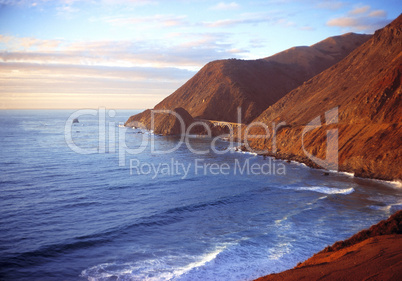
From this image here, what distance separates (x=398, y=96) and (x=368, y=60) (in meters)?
21.9

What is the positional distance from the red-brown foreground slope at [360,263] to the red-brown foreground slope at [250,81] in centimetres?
7450

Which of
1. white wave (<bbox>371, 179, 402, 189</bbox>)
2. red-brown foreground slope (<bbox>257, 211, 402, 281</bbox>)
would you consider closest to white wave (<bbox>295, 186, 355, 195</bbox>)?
white wave (<bbox>371, 179, 402, 189</bbox>)

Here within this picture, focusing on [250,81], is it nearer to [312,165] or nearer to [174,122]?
[174,122]

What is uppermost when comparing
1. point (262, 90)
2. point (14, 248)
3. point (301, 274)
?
point (262, 90)

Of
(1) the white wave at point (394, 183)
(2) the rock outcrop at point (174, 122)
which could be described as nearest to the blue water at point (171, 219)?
(1) the white wave at point (394, 183)

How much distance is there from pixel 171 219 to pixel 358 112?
31.6 meters

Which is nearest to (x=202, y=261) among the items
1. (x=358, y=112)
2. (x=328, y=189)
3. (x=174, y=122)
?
(x=328, y=189)

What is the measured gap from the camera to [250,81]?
108 meters

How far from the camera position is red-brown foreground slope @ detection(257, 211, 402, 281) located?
10.9 meters

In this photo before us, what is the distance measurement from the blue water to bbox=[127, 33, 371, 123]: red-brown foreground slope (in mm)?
56160

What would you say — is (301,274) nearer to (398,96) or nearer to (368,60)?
(398,96)

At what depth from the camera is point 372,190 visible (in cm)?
2995

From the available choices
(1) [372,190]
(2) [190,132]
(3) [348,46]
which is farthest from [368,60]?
(3) [348,46]

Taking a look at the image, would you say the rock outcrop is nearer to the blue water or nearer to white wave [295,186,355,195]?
the blue water
